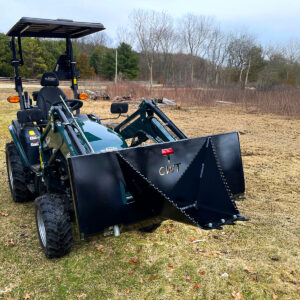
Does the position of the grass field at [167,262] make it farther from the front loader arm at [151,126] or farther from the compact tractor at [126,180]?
the front loader arm at [151,126]

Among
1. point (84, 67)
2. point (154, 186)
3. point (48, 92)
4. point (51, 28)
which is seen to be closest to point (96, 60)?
point (84, 67)

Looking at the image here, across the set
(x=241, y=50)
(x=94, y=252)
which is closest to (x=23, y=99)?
(x=94, y=252)

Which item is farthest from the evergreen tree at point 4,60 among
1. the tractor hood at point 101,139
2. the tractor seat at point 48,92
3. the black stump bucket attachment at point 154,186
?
the black stump bucket attachment at point 154,186

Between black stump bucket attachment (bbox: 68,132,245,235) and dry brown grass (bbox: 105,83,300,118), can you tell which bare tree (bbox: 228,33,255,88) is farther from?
black stump bucket attachment (bbox: 68,132,245,235)

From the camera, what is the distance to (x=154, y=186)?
2689 mm

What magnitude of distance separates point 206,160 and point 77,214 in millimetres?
1362

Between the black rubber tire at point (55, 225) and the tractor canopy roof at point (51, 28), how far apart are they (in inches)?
92.3

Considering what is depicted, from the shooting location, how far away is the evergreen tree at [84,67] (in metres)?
43.1

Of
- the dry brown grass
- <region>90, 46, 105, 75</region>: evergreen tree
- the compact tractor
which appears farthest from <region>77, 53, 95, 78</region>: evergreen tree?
the compact tractor

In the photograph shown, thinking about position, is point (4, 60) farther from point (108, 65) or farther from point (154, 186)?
point (154, 186)

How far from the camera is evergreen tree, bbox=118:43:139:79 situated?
4441 cm

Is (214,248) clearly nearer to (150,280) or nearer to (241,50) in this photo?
(150,280)

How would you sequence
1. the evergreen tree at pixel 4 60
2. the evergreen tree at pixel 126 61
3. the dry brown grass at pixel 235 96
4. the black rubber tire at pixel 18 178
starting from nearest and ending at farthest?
A: the black rubber tire at pixel 18 178, the dry brown grass at pixel 235 96, the evergreen tree at pixel 4 60, the evergreen tree at pixel 126 61

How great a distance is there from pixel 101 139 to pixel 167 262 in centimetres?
156
